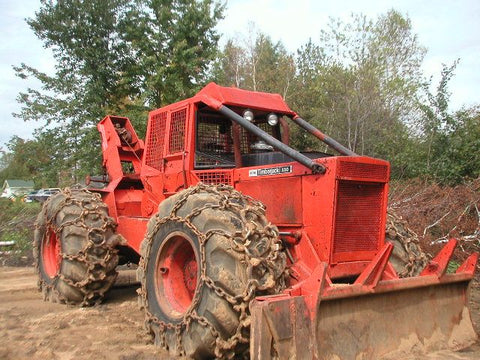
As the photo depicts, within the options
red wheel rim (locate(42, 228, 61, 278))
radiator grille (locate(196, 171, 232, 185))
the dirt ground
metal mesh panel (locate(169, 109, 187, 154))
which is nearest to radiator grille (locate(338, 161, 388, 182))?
radiator grille (locate(196, 171, 232, 185))

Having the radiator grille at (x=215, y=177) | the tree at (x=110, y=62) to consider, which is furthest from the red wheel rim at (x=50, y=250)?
the tree at (x=110, y=62)

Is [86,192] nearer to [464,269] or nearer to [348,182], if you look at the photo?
[348,182]

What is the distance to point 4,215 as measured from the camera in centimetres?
1460

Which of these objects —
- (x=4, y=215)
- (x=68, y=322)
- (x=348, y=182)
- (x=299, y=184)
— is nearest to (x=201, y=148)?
(x=299, y=184)

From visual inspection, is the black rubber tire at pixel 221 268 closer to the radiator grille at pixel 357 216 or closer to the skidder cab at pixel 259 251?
the skidder cab at pixel 259 251

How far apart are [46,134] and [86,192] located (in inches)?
427

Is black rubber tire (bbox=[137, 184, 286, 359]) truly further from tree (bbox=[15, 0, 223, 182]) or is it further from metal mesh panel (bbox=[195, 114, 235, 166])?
tree (bbox=[15, 0, 223, 182])

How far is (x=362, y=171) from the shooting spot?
4.68 metres

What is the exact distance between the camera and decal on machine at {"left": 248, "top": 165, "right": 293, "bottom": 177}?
485 cm

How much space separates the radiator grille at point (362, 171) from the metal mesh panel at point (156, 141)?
256 cm

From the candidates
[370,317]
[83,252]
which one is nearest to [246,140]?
[83,252]

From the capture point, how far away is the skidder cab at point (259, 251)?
3.77 metres

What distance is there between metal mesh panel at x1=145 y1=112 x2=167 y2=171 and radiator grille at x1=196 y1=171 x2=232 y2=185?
845 millimetres

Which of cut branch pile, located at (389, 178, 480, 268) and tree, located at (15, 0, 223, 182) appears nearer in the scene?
cut branch pile, located at (389, 178, 480, 268)
